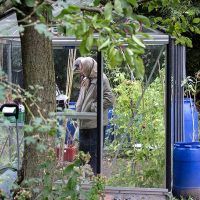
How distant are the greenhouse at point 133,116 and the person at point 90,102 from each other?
0.07 metres

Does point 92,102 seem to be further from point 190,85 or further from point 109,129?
point 190,85

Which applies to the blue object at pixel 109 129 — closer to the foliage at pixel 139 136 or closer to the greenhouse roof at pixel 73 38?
the foliage at pixel 139 136

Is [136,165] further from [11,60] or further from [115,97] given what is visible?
[11,60]

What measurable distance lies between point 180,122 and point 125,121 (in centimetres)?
196

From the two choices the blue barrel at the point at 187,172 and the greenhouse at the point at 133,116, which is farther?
the blue barrel at the point at 187,172

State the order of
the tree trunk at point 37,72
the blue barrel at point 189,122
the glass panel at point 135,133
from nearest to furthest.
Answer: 1. the tree trunk at point 37,72
2. the glass panel at point 135,133
3. the blue barrel at point 189,122

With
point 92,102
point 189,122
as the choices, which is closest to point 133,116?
point 92,102

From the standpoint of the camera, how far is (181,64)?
8594 millimetres

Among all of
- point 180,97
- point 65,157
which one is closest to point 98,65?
point 65,157

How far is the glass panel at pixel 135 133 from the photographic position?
6246 mm

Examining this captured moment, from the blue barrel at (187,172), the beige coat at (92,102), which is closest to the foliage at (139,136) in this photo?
the beige coat at (92,102)

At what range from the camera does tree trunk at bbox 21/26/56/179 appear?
3.78m

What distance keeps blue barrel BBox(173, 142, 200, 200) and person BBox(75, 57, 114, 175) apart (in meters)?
1.10

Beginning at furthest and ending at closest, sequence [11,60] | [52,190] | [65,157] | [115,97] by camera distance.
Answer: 1. [11,60]
2. [115,97]
3. [65,157]
4. [52,190]
